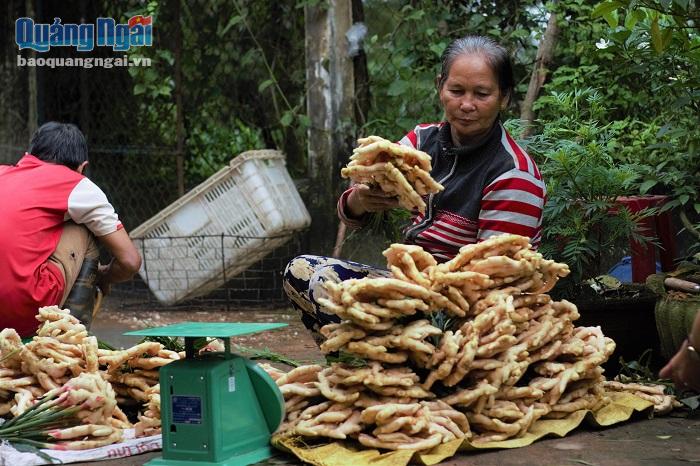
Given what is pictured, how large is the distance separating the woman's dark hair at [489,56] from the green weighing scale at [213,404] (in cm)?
139

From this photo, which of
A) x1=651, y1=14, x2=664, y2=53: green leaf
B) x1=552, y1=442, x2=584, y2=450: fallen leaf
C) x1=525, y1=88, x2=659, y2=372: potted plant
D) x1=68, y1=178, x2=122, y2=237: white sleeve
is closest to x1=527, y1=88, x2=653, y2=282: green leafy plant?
x1=525, y1=88, x2=659, y2=372: potted plant

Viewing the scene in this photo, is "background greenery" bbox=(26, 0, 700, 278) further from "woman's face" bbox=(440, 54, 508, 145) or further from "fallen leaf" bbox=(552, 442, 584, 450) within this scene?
"fallen leaf" bbox=(552, 442, 584, 450)

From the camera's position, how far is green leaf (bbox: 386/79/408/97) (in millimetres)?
7230

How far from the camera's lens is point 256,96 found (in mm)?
8531

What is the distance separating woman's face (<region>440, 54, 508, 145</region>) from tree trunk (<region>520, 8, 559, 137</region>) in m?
2.15

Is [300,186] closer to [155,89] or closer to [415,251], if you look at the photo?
[155,89]

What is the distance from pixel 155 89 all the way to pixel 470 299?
532cm

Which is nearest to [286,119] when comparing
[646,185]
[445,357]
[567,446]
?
[646,185]

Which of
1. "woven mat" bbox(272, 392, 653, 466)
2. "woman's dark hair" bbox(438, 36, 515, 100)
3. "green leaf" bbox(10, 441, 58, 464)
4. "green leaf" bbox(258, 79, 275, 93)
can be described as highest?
"green leaf" bbox(258, 79, 275, 93)

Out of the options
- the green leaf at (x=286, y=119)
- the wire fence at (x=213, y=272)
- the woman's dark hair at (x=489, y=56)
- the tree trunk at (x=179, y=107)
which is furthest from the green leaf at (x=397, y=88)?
the woman's dark hair at (x=489, y=56)

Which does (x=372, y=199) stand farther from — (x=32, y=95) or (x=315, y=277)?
(x=32, y=95)

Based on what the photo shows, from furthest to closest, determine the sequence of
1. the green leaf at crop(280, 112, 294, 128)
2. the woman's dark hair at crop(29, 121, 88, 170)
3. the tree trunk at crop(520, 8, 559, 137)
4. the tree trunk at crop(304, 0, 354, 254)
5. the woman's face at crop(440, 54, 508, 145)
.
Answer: the green leaf at crop(280, 112, 294, 128) < the tree trunk at crop(304, 0, 354, 254) < the tree trunk at crop(520, 8, 559, 137) < the woman's dark hair at crop(29, 121, 88, 170) < the woman's face at crop(440, 54, 508, 145)

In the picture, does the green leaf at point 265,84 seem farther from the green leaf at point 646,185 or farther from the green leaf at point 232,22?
the green leaf at point 646,185

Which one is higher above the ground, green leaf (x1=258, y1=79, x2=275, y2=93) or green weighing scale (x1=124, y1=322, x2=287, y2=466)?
green leaf (x1=258, y1=79, x2=275, y2=93)
